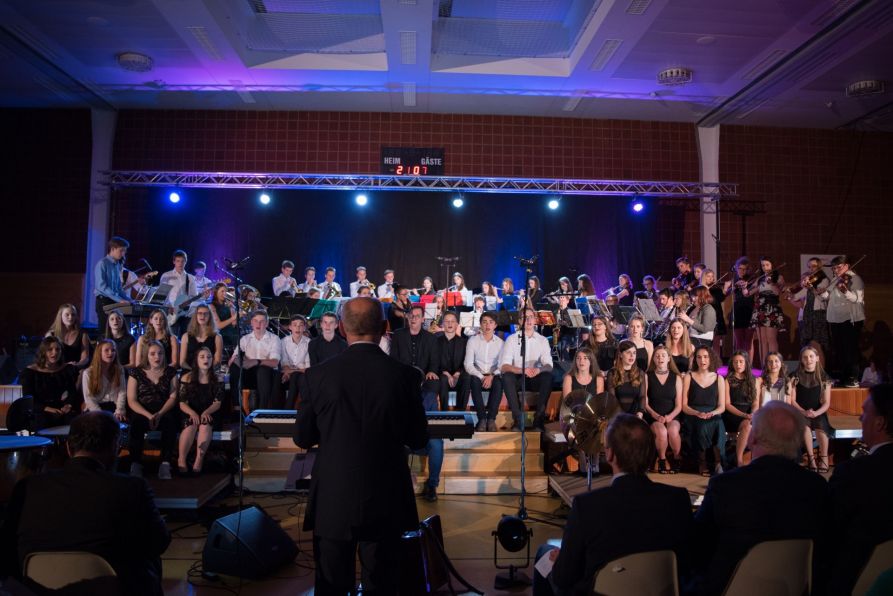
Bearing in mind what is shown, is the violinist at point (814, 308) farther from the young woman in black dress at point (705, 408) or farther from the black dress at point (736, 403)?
the young woman in black dress at point (705, 408)

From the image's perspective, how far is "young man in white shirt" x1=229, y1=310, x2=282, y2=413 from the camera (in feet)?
23.6

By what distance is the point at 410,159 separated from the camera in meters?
11.9

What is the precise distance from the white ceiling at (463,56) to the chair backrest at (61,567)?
7.11 metres

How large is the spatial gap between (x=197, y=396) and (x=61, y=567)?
14.2 feet

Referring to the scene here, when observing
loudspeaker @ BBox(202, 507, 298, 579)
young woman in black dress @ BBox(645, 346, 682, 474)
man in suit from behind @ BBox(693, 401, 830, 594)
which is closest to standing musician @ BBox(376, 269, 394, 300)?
young woman in black dress @ BBox(645, 346, 682, 474)

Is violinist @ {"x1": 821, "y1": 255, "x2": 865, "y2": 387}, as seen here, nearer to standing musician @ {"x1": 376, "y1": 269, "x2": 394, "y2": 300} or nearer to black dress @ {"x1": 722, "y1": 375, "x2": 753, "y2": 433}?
black dress @ {"x1": 722, "y1": 375, "x2": 753, "y2": 433}

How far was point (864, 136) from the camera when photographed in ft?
40.3

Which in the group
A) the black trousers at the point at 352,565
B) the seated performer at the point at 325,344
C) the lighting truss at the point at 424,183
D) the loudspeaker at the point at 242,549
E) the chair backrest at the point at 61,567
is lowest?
the loudspeaker at the point at 242,549

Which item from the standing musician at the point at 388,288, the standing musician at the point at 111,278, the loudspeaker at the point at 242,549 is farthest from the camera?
the standing musician at the point at 388,288

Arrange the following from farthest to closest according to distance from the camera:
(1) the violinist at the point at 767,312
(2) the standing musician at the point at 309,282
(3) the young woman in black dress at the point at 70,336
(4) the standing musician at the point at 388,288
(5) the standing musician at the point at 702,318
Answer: (4) the standing musician at the point at 388,288, (2) the standing musician at the point at 309,282, (1) the violinist at the point at 767,312, (5) the standing musician at the point at 702,318, (3) the young woman in black dress at the point at 70,336

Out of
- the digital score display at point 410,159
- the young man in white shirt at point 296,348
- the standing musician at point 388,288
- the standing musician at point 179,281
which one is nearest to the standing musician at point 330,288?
the standing musician at point 388,288

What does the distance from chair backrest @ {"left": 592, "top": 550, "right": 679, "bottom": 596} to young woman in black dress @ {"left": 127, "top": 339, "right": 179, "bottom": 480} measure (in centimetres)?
496

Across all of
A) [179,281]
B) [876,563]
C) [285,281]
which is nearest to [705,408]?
[876,563]

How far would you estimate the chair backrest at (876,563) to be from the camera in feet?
7.94
